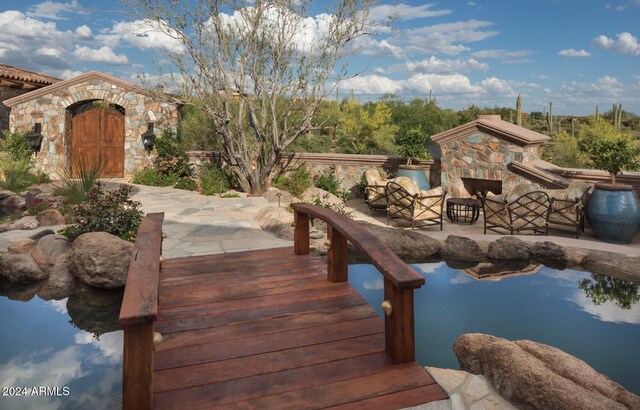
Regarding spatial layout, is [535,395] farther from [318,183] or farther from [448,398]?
[318,183]

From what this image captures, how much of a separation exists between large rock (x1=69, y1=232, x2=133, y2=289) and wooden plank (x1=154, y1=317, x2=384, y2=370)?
290 centimetres

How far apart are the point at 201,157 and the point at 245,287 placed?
31.4ft

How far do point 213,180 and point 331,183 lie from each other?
3057 millimetres

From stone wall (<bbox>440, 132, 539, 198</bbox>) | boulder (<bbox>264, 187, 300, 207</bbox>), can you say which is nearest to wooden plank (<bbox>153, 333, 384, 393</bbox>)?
boulder (<bbox>264, 187, 300, 207</bbox>)

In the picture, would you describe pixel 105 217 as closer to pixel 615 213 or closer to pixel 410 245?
pixel 410 245

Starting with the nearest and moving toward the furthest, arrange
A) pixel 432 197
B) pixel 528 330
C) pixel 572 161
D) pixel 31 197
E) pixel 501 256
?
pixel 528 330 → pixel 501 256 → pixel 432 197 → pixel 31 197 → pixel 572 161

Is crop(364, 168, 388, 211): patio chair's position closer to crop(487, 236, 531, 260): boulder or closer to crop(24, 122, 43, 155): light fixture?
crop(487, 236, 531, 260): boulder

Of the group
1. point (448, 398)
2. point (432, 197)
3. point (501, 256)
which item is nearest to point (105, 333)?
point (448, 398)

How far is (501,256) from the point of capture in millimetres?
6949

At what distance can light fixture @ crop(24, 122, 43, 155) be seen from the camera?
13.3 metres

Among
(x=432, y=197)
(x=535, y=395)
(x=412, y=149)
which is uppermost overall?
(x=412, y=149)

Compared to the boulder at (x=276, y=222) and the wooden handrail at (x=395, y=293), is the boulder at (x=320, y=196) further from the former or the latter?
the wooden handrail at (x=395, y=293)

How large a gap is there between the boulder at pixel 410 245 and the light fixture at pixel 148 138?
855 centimetres

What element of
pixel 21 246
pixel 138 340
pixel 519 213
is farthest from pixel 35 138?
pixel 138 340
